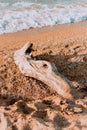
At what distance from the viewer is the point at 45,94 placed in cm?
542

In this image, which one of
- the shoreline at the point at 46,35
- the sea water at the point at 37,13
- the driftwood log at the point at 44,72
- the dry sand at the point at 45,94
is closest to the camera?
the dry sand at the point at 45,94

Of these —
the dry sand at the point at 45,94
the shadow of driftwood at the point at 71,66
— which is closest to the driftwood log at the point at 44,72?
the dry sand at the point at 45,94

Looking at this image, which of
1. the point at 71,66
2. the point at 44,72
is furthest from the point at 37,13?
the point at 44,72

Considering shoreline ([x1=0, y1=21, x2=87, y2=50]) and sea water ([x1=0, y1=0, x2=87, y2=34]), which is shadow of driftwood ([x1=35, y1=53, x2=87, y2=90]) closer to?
shoreline ([x1=0, y1=21, x2=87, y2=50])

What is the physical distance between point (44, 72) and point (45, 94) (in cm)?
33

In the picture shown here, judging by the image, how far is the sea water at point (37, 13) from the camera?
10409mm

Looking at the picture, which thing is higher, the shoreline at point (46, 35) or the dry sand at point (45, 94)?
the shoreline at point (46, 35)

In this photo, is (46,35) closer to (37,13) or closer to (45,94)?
(37,13)

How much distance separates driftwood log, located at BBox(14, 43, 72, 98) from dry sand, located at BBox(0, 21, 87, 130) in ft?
0.34

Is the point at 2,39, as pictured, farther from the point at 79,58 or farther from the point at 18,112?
the point at 18,112

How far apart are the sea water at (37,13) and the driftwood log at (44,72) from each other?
13.0ft

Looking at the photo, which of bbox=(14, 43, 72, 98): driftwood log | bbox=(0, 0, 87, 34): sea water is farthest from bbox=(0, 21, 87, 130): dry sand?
bbox=(0, 0, 87, 34): sea water

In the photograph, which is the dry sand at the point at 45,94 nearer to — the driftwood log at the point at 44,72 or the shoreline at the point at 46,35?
the driftwood log at the point at 44,72

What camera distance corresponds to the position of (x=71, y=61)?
6.21 m
